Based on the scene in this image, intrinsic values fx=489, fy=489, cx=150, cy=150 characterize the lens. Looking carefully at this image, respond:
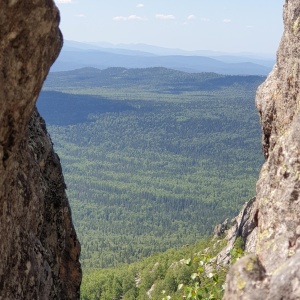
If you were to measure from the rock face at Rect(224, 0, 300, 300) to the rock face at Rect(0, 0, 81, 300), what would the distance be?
5.01m

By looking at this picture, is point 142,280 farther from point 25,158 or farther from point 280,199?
point 280,199

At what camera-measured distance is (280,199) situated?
9281 millimetres

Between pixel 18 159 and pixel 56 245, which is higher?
pixel 18 159

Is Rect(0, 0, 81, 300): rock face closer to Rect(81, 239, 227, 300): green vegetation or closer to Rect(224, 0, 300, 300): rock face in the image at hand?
Rect(224, 0, 300, 300): rock face

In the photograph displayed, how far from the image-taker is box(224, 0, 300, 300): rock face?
298 inches

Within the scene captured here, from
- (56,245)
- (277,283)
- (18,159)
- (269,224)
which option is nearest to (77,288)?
(56,245)

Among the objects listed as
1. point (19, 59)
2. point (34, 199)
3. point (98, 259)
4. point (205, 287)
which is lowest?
point (98, 259)

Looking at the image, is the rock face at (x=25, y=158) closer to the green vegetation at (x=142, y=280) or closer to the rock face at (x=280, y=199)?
the rock face at (x=280, y=199)

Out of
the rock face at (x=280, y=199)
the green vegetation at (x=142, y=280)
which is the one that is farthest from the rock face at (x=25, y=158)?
the green vegetation at (x=142, y=280)

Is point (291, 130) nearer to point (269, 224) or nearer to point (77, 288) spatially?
point (269, 224)

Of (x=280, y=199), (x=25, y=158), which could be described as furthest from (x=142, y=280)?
(x=280, y=199)

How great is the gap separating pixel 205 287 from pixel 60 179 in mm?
7389

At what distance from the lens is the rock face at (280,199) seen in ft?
24.8

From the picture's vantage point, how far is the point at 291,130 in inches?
390
